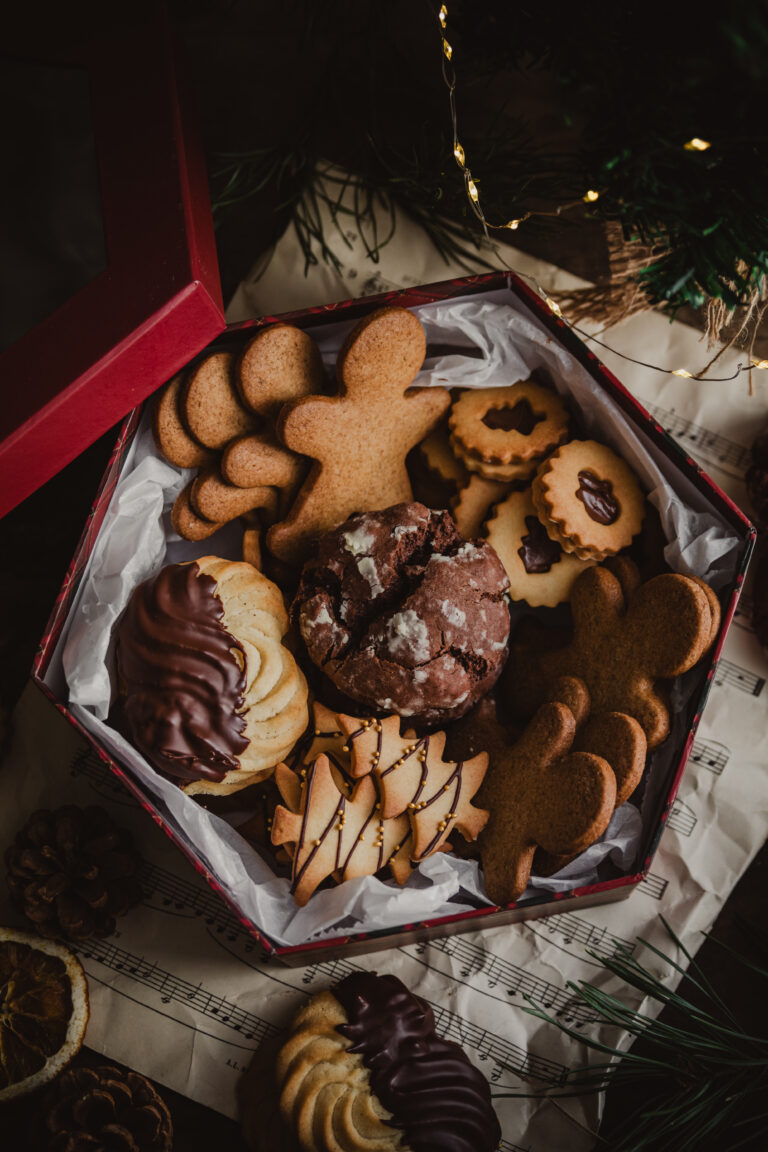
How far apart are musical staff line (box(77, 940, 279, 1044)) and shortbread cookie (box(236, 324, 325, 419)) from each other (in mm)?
1324

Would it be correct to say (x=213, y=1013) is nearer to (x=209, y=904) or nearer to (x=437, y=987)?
(x=209, y=904)

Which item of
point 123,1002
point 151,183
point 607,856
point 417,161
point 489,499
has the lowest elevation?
point 123,1002

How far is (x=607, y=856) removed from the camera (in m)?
1.87

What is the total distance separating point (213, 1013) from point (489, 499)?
1.37 meters

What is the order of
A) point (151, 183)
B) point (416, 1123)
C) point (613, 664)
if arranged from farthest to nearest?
point (613, 664)
point (416, 1123)
point (151, 183)

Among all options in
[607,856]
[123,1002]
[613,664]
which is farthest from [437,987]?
[613,664]

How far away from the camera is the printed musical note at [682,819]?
6.69 ft

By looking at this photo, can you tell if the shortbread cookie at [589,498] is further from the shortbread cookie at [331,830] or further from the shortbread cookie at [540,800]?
the shortbread cookie at [331,830]

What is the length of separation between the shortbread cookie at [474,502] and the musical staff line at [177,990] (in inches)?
48.5

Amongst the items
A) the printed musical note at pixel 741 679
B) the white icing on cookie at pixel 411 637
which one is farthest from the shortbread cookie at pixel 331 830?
the printed musical note at pixel 741 679

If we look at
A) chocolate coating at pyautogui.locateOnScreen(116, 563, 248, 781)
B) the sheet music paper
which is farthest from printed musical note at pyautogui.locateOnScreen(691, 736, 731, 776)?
chocolate coating at pyautogui.locateOnScreen(116, 563, 248, 781)

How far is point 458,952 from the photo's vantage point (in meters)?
2.00

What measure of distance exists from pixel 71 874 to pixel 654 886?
4.48 feet

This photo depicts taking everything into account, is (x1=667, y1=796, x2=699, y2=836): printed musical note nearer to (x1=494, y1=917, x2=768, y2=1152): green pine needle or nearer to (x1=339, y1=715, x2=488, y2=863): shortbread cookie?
(x1=494, y1=917, x2=768, y2=1152): green pine needle
